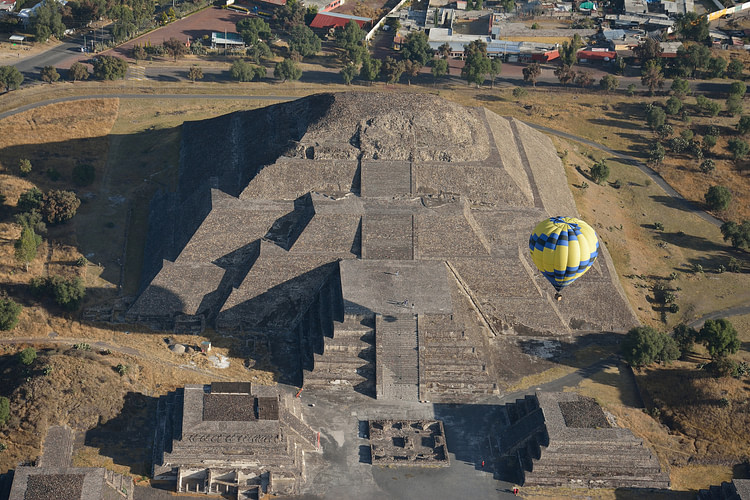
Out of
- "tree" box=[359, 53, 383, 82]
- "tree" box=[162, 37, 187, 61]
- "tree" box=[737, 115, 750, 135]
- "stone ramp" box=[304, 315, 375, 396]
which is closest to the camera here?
"stone ramp" box=[304, 315, 375, 396]

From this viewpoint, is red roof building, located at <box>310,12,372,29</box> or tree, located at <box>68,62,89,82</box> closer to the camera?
tree, located at <box>68,62,89,82</box>

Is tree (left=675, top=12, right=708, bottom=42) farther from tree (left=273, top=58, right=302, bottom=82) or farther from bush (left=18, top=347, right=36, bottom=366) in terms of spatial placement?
bush (left=18, top=347, right=36, bottom=366)

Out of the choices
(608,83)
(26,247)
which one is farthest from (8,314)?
(608,83)

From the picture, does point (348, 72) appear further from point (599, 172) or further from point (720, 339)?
point (720, 339)

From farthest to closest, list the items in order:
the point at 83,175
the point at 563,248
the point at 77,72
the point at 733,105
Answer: the point at 733,105 → the point at 77,72 → the point at 83,175 → the point at 563,248

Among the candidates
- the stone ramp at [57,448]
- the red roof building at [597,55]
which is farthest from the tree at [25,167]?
the red roof building at [597,55]

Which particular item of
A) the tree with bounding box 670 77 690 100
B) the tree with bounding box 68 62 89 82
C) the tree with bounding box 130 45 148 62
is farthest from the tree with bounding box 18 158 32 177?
the tree with bounding box 670 77 690 100
